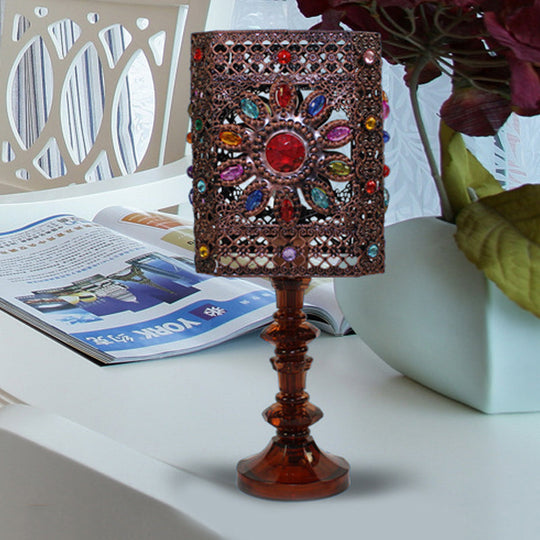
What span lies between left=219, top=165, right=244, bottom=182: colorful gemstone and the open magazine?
30 cm

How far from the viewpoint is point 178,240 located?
881 mm

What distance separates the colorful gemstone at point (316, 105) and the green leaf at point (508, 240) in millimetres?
150

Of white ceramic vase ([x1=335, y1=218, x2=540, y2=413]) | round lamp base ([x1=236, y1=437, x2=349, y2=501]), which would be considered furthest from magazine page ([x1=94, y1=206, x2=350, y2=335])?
round lamp base ([x1=236, y1=437, x2=349, y2=501])

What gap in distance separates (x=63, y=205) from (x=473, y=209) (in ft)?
2.43

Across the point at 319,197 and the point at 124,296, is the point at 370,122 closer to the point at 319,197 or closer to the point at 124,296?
the point at 319,197

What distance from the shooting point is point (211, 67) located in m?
0.31

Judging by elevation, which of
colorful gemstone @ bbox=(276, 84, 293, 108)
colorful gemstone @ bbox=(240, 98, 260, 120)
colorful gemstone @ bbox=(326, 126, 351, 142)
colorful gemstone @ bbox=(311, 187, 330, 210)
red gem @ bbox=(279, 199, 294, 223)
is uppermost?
colorful gemstone @ bbox=(276, 84, 293, 108)

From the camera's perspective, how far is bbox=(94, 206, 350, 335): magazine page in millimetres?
650

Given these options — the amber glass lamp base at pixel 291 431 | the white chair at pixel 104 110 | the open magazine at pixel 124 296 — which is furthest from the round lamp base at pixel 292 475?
the white chair at pixel 104 110

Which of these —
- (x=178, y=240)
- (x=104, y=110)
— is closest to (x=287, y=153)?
(x=178, y=240)

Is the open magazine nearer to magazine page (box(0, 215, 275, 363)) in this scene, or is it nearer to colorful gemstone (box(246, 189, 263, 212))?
magazine page (box(0, 215, 275, 363))

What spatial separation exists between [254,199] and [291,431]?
0.34 ft

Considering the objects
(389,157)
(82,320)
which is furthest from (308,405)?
(389,157)

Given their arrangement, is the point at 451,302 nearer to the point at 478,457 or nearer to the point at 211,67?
the point at 478,457
